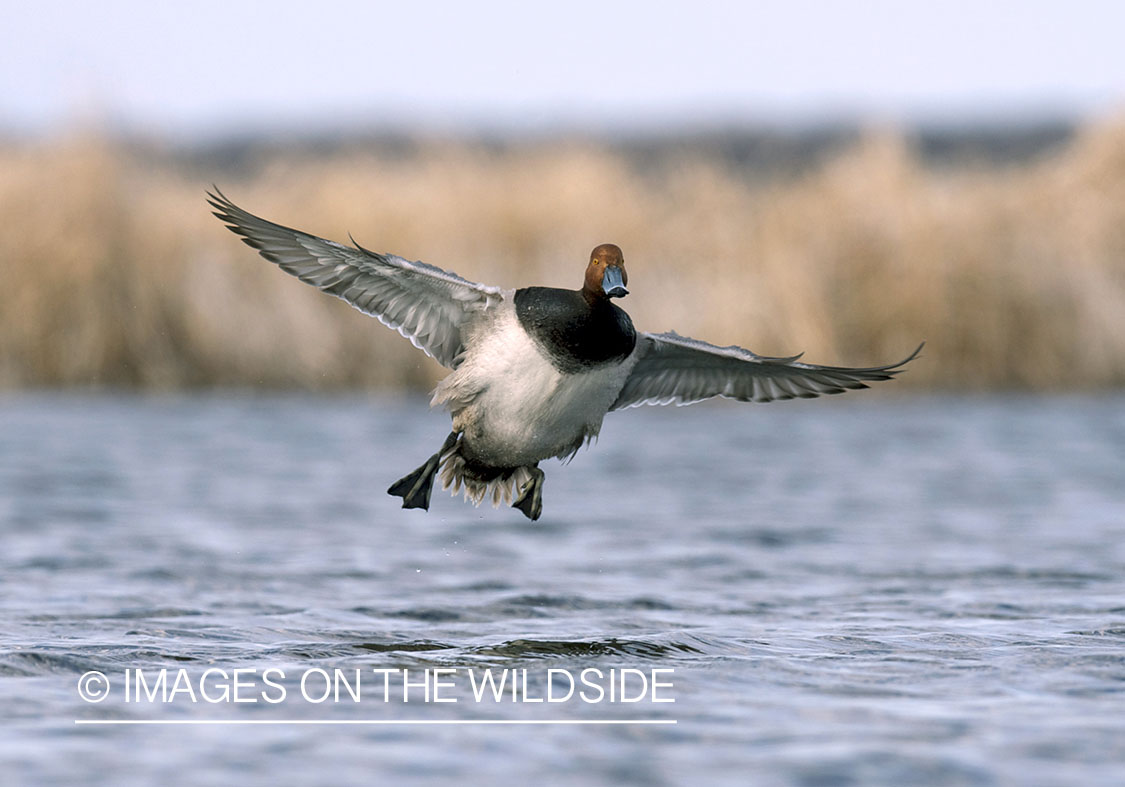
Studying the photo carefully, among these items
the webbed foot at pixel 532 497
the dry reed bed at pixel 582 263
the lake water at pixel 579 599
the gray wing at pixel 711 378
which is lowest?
the lake water at pixel 579 599

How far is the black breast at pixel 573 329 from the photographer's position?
6.09 meters

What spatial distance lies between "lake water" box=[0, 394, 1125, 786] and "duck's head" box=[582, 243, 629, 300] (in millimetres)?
1425

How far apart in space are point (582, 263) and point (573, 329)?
7.77m

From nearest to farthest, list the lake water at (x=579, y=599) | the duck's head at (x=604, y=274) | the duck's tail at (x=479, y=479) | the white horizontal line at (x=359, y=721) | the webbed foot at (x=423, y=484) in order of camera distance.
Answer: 1. the lake water at (x=579, y=599)
2. the white horizontal line at (x=359, y=721)
3. the duck's head at (x=604, y=274)
4. the webbed foot at (x=423, y=484)
5. the duck's tail at (x=479, y=479)

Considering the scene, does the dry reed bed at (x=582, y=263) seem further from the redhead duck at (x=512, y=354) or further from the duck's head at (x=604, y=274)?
the duck's head at (x=604, y=274)

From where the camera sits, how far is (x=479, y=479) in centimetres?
696

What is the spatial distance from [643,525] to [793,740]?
5.22m

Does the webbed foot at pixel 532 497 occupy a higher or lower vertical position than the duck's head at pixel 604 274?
lower

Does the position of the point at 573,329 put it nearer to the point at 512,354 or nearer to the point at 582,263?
the point at 512,354

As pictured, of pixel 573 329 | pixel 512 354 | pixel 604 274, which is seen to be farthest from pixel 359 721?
pixel 604 274

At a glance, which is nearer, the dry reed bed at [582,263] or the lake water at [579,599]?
the lake water at [579,599]

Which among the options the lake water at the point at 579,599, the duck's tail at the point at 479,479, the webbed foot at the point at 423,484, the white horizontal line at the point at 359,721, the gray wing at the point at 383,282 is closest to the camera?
the lake water at the point at 579,599

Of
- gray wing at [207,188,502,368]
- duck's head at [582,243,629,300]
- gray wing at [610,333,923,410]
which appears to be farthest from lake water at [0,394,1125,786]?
duck's head at [582,243,629,300]

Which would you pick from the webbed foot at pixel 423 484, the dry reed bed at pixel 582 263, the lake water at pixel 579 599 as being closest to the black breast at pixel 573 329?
the webbed foot at pixel 423 484
